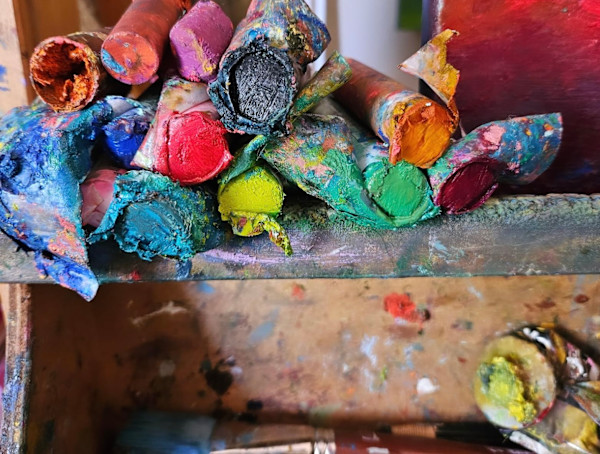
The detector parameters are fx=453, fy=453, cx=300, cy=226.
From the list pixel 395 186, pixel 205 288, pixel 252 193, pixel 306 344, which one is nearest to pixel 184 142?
pixel 252 193

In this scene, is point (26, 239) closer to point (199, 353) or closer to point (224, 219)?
point (224, 219)

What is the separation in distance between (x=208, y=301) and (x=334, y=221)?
68 centimetres

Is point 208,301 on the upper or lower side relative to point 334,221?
lower

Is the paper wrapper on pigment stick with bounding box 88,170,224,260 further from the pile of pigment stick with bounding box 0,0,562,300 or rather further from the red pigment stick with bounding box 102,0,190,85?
the red pigment stick with bounding box 102,0,190,85

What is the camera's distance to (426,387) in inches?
57.1

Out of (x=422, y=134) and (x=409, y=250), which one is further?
(x=409, y=250)

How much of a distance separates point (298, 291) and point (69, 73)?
881 millimetres

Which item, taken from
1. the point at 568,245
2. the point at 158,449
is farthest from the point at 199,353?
the point at 568,245

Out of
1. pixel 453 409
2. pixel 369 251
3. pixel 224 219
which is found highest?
pixel 224 219

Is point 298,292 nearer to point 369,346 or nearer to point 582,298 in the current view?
point 369,346

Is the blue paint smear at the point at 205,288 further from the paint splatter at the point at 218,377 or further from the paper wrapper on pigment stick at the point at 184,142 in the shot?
the paper wrapper on pigment stick at the point at 184,142

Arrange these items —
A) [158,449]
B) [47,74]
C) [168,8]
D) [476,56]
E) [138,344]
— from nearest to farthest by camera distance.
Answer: [47,74] < [168,8] < [476,56] < [158,449] < [138,344]

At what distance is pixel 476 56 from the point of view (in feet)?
3.47

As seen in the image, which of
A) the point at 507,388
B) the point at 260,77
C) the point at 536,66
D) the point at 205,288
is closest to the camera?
the point at 260,77
